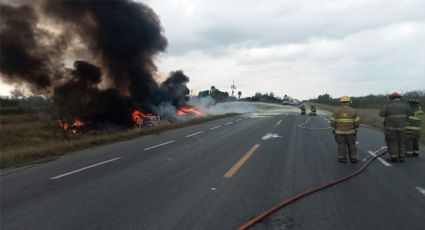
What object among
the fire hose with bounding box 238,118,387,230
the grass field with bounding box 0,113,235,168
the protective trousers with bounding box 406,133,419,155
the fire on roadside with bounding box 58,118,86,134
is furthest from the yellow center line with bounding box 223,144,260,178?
the fire on roadside with bounding box 58,118,86,134

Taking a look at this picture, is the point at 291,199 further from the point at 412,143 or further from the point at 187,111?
the point at 187,111

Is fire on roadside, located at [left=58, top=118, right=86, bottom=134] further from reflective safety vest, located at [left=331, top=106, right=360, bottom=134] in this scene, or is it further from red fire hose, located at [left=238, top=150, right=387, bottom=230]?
red fire hose, located at [left=238, top=150, right=387, bottom=230]

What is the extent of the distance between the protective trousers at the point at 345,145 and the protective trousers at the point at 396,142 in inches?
39.6

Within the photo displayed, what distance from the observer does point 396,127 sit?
11273mm

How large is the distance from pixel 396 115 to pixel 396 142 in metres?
0.75

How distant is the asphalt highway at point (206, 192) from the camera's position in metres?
5.55

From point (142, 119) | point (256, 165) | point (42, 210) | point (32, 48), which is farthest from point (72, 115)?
point (42, 210)

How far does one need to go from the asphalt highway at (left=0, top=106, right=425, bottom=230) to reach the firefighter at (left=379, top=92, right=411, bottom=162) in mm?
443

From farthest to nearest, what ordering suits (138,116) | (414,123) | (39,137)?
(39,137), (138,116), (414,123)

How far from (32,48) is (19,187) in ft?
80.4

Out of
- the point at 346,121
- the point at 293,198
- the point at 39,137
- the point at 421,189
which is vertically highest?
the point at 346,121

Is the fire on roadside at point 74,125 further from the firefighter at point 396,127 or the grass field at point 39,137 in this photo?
the firefighter at point 396,127

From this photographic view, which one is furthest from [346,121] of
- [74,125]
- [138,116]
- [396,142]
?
[74,125]

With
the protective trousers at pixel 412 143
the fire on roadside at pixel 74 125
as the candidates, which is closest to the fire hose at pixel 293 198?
the protective trousers at pixel 412 143
